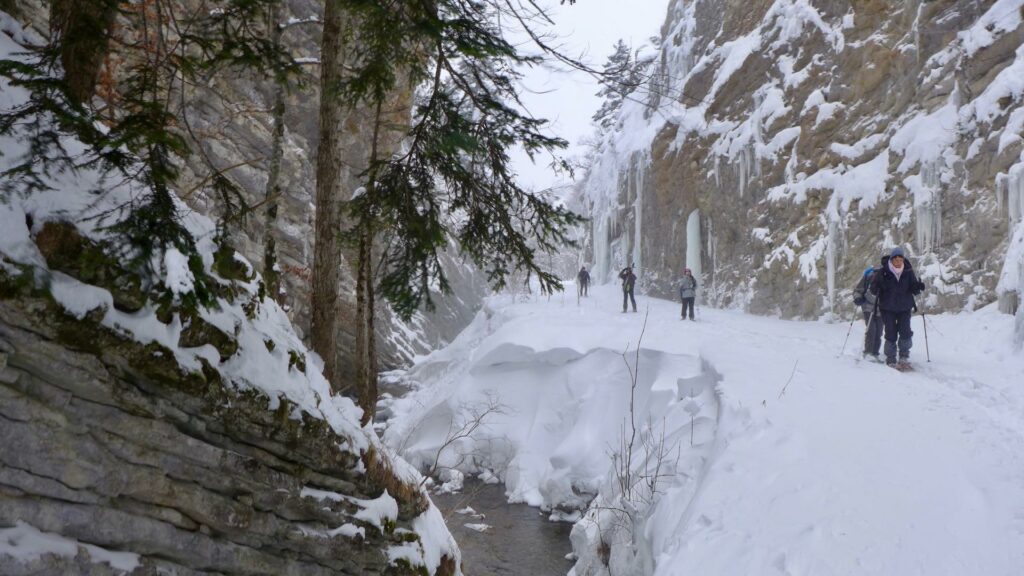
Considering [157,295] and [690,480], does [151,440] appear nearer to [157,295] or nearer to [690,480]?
[157,295]

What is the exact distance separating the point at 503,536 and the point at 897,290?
6.63 m

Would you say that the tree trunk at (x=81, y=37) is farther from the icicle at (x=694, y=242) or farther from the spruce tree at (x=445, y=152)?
the icicle at (x=694, y=242)

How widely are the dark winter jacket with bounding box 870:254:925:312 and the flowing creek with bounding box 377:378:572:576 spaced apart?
5.66m

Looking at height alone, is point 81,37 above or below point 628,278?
above

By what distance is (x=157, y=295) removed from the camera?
2873 millimetres

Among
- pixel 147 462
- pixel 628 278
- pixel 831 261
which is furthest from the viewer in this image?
pixel 628 278

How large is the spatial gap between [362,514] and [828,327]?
13781mm

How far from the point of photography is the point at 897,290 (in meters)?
8.37

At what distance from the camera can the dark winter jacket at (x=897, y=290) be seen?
8.32 metres

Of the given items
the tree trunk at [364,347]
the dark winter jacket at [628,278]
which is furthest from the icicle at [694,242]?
the tree trunk at [364,347]

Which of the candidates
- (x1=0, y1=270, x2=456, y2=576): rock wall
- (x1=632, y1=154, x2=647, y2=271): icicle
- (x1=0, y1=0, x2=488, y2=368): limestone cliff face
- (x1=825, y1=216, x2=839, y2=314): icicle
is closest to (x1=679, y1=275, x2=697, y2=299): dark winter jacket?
(x1=825, y1=216, x2=839, y2=314): icicle

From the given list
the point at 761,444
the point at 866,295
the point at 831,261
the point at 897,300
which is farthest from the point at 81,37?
the point at 831,261

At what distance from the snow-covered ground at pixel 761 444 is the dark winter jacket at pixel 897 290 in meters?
0.87

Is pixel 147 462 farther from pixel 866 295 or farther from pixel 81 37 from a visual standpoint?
pixel 866 295
